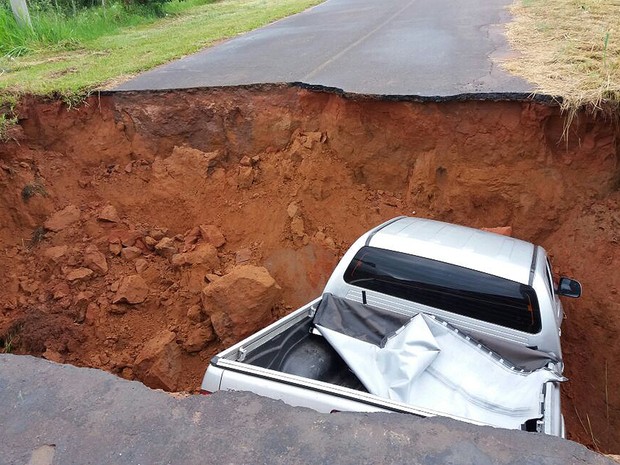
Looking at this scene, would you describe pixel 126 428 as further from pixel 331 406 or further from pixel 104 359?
pixel 104 359

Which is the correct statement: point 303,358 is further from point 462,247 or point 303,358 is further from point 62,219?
point 62,219

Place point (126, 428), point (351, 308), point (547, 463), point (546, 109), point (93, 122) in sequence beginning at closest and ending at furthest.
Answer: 1. point (547, 463)
2. point (126, 428)
3. point (351, 308)
4. point (546, 109)
5. point (93, 122)

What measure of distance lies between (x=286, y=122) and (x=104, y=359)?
3773mm

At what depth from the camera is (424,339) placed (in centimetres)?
433

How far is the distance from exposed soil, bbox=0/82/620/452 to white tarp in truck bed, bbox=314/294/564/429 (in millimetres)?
1894

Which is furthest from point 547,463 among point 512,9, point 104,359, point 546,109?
point 512,9

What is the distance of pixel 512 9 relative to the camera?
12.0 meters

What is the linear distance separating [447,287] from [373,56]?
547 cm

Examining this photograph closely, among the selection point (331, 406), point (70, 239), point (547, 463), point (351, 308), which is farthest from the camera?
point (70, 239)

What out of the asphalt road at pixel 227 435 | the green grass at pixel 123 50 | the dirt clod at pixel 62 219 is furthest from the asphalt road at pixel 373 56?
the asphalt road at pixel 227 435

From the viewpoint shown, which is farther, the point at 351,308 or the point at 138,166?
the point at 138,166

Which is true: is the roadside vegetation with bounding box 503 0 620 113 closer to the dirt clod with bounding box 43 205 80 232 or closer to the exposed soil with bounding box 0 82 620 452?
the exposed soil with bounding box 0 82 620 452

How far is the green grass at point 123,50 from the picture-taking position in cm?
856

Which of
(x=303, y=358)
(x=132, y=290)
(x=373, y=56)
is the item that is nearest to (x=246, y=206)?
(x=132, y=290)
